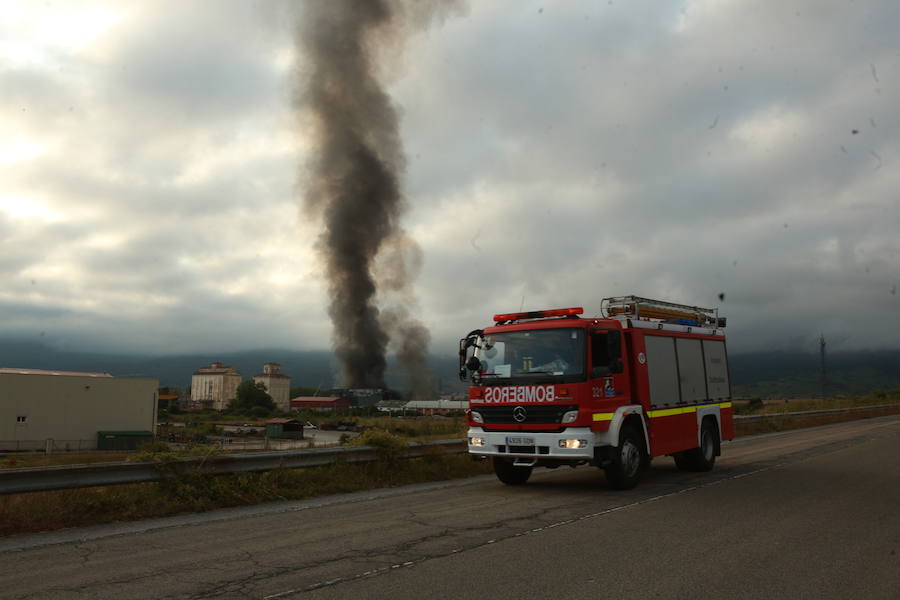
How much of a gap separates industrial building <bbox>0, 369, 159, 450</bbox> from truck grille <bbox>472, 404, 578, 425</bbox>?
52.8 metres

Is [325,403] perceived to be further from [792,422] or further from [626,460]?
[626,460]

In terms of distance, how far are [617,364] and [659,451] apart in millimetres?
2233

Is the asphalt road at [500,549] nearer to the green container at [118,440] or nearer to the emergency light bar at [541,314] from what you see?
the emergency light bar at [541,314]

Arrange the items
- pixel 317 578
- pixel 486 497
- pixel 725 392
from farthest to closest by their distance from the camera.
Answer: pixel 725 392 < pixel 486 497 < pixel 317 578

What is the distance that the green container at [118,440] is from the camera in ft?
202

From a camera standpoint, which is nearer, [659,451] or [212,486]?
[212,486]

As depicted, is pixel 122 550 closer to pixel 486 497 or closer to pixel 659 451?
pixel 486 497

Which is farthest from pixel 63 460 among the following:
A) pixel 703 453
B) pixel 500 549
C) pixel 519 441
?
pixel 500 549

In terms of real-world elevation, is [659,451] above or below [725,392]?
below

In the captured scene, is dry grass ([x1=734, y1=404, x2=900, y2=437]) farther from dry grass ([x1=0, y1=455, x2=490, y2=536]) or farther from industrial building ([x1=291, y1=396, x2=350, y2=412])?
industrial building ([x1=291, y1=396, x2=350, y2=412])

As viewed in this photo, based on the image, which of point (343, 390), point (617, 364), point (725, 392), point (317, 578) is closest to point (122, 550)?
point (317, 578)

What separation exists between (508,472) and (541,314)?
2.87 metres

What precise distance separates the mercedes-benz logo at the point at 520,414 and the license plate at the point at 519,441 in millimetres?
266

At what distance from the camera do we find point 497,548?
654 centimetres
